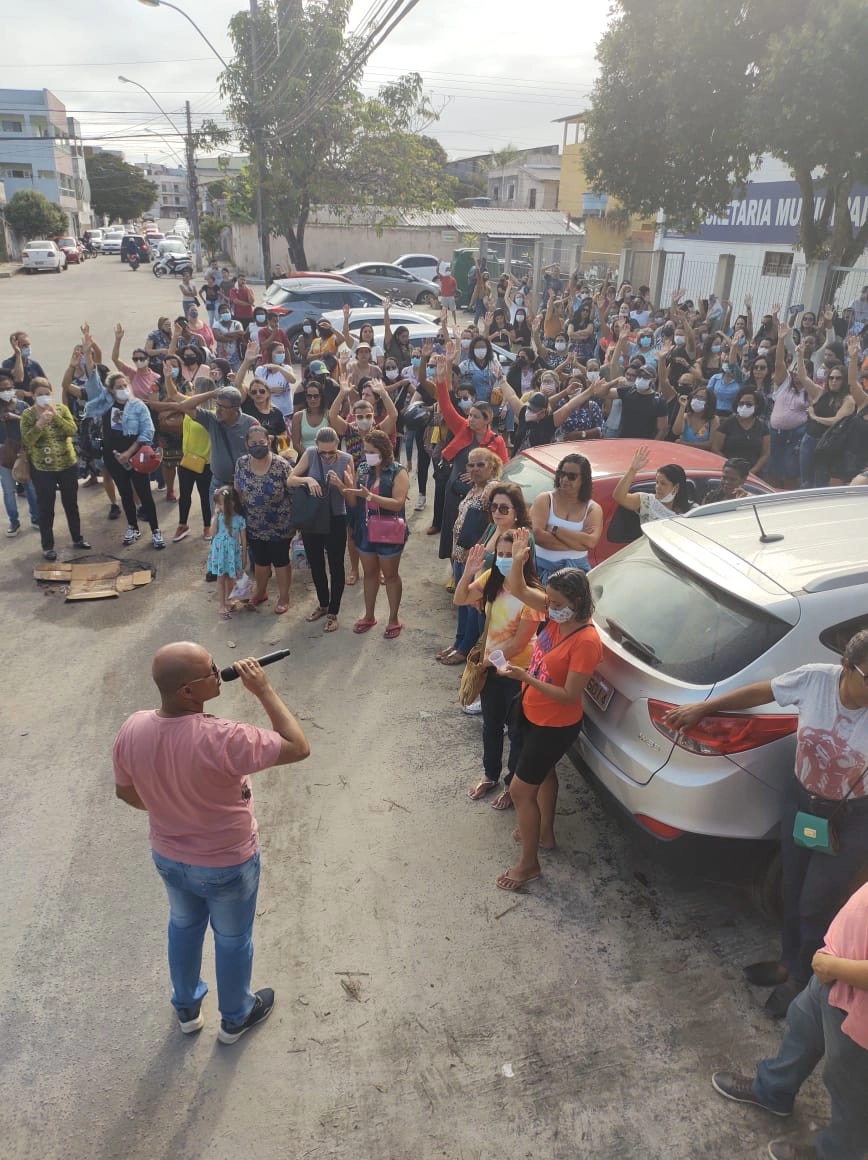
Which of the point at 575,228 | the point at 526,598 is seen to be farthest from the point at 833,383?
the point at 575,228

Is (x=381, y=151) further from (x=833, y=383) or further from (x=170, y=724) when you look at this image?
(x=170, y=724)

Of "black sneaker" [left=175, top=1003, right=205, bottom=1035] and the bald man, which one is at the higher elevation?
the bald man

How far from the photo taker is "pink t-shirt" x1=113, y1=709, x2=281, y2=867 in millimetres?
2729

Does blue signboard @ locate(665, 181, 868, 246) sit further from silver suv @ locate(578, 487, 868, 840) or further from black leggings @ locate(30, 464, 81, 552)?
silver suv @ locate(578, 487, 868, 840)

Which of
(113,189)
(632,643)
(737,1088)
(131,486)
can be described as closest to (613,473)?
(632,643)

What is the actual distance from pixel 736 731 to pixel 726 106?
58.3ft

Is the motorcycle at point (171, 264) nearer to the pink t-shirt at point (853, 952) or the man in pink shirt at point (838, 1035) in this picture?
the man in pink shirt at point (838, 1035)

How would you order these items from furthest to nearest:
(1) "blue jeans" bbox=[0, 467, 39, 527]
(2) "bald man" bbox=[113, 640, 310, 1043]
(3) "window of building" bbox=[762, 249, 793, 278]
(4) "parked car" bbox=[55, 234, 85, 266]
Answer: (4) "parked car" bbox=[55, 234, 85, 266] < (3) "window of building" bbox=[762, 249, 793, 278] < (1) "blue jeans" bbox=[0, 467, 39, 527] < (2) "bald man" bbox=[113, 640, 310, 1043]

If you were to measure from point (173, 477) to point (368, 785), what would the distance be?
5772 millimetres

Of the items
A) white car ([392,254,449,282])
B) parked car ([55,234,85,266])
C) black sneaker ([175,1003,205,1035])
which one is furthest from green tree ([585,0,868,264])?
parked car ([55,234,85,266])

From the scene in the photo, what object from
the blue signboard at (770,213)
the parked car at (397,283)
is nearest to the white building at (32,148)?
the parked car at (397,283)

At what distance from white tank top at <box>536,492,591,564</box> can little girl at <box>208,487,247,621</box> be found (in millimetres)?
2741

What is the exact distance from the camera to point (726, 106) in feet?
55.6

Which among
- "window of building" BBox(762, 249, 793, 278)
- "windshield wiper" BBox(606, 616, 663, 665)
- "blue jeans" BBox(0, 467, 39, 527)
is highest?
"window of building" BBox(762, 249, 793, 278)
